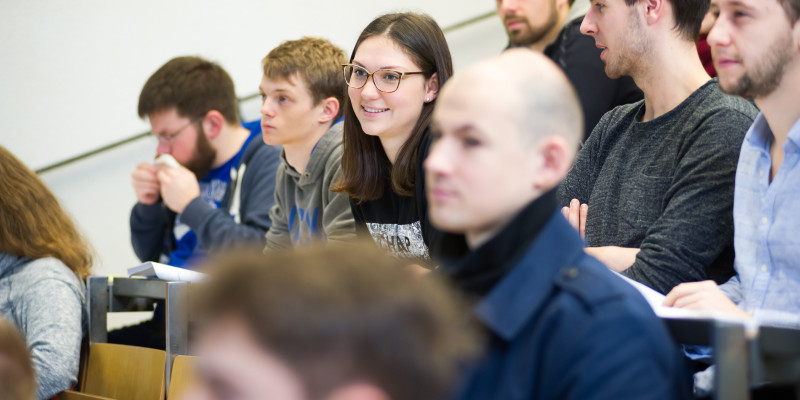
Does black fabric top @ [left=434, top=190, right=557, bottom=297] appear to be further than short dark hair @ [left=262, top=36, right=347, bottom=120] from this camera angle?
No

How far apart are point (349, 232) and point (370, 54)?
0.51 m

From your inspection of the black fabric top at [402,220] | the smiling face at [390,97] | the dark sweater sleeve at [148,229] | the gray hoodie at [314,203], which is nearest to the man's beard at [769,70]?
the black fabric top at [402,220]

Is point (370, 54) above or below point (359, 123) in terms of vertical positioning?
above

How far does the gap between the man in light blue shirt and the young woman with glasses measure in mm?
737

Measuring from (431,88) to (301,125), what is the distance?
70cm

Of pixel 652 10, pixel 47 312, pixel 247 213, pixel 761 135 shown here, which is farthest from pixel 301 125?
pixel 761 135

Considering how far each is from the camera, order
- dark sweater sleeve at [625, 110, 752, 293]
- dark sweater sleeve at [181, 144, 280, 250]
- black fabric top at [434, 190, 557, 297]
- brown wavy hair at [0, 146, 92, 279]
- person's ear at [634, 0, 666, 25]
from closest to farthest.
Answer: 1. black fabric top at [434, 190, 557, 297]
2. dark sweater sleeve at [625, 110, 752, 293]
3. person's ear at [634, 0, 666, 25]
4. brown wavy hair at [0, 146, 92, 279]
5. dark sweater sleeve at [181, 144, 280, 250]

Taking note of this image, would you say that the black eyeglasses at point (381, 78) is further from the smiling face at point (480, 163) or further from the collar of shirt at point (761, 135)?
the smiling face at point (480, 163)

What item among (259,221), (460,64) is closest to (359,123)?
(259,221)

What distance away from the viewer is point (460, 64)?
4074 millimetres

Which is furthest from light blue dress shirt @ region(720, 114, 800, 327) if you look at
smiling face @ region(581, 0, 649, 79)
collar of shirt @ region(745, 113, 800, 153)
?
smiling face @ region(581, 0, 649, 79)

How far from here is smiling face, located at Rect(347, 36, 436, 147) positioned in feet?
6.66

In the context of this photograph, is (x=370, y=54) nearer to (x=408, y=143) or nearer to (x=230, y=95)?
(x=408, y=143)

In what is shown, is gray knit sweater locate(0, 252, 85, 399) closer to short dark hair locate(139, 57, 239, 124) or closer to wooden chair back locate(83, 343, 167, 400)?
wooden chair back locate(83, 343, 167, 400)
